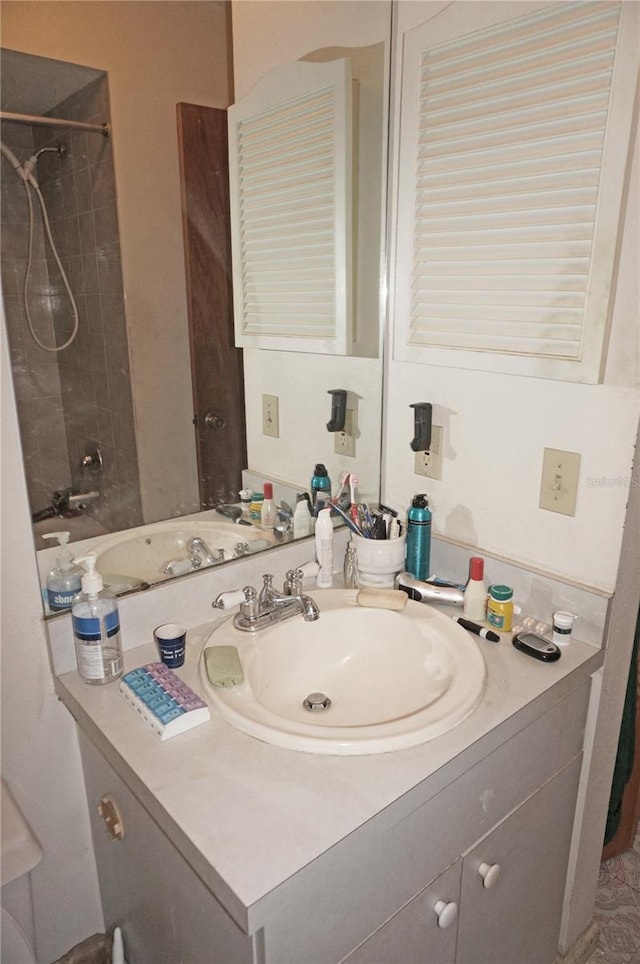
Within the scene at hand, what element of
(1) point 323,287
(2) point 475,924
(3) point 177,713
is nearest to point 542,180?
(1) point 323,287

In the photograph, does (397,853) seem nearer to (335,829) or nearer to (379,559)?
(335,829)

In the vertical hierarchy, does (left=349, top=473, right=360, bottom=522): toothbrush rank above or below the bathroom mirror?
below

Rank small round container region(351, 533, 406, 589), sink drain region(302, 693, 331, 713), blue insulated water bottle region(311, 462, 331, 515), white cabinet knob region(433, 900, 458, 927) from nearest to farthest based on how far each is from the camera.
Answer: white cabinet knob region(433, 900, 458, 927) → sink drain region(302, 693, 331, 713) → small round container region(351, 533, 406, 589) → blue insulated water bottle region(311, 462, 331, 515)

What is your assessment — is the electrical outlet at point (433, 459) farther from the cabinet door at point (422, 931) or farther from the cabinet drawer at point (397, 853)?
the cabinet door at point (422, 931)

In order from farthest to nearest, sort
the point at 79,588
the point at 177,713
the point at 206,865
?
the point at 79,588 < the point at 177,713 < the point at 206,865

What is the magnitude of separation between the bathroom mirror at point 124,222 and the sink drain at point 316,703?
1.32ft

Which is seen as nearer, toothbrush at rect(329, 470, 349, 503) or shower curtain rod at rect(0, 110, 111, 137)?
shower curtain rod at rect(0, 110, 111, 137)

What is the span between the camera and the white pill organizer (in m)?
0.91

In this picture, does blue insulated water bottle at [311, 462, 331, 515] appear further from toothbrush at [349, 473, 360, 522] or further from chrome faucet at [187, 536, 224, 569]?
chrome faucet at [187, 536, 224, 569]

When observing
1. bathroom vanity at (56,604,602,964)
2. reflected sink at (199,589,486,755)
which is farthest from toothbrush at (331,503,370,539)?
bathroom vanity at (56,604,602,964)

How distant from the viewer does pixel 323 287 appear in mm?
1361

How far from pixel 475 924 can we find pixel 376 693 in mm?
399

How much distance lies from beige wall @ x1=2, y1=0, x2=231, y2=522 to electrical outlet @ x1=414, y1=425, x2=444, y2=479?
485mm

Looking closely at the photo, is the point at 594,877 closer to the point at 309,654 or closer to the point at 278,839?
the point at 309,654
